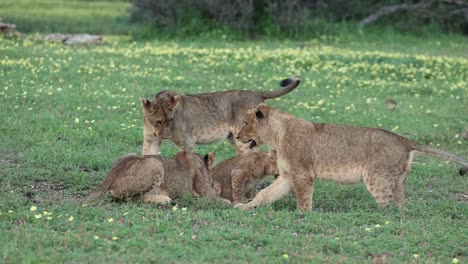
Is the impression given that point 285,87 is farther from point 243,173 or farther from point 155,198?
point 155,198

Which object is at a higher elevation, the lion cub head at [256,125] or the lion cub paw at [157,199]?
the lion cub head at [256,125]

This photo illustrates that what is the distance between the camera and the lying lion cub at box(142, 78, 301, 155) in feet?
32.7

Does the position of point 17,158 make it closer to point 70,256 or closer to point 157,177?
point 157,177

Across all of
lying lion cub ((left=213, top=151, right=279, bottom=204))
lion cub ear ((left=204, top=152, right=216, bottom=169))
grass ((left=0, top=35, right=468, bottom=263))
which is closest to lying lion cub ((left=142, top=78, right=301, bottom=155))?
lying lion cub ((left=213, top=151, right=279, bottom=204))

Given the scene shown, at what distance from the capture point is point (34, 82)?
1505 centimetres

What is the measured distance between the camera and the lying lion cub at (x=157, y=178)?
28.2 ft

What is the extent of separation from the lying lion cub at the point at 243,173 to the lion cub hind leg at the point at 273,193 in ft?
1.55

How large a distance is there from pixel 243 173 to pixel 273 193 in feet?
2.08

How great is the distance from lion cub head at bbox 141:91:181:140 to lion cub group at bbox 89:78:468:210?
0.01 meters

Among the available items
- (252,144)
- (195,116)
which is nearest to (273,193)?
(252,144)

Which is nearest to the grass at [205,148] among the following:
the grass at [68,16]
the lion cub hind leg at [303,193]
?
the lion cub hind leg at [303,193]

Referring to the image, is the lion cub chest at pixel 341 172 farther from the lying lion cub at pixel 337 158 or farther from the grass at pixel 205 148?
the grass at pixel 205 148

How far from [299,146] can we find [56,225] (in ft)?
8.74

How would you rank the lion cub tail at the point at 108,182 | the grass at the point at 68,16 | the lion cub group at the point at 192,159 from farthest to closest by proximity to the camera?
1. the grass at the point at 68,16
2. the lion cub group at the point at 192,159
3. the lion cub tail at the point at 108,182
